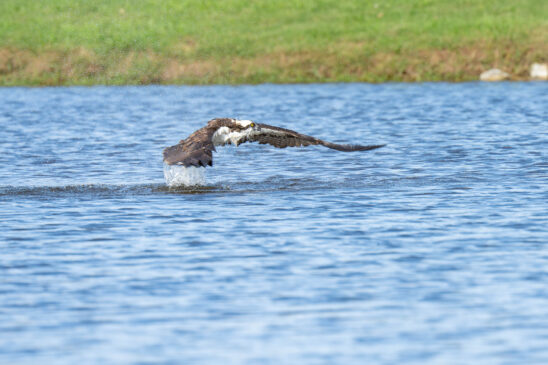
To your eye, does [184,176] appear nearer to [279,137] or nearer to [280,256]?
[279,137]

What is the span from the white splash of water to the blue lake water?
40 centimetres

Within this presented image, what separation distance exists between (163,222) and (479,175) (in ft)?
23.3

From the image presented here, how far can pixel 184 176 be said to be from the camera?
17.5 meters

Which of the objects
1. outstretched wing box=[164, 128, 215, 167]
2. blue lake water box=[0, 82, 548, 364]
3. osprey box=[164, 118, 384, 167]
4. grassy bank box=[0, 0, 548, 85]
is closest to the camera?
blue lake water box=[0, 82, 548, 364]

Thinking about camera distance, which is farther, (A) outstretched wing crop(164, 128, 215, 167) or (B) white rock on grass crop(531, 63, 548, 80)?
(B) white rock on grass crop(531, 63, 548, 80)

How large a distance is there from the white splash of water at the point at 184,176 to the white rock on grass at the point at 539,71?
3313 cm

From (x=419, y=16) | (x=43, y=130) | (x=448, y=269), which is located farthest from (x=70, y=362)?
Result: (x=419, y=16)

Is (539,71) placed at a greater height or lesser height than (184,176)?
greater

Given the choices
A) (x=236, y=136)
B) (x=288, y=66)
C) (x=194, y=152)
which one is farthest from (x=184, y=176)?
(x=288, y=66)

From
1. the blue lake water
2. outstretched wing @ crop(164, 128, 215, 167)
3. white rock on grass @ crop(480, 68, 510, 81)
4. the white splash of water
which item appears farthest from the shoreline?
outstretched wing @ crop(164, 128, 215, 167)

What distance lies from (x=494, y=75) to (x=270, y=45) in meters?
10.9

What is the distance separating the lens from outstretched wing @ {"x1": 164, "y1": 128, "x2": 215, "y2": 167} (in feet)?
48.2

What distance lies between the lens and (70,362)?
804 centimetres

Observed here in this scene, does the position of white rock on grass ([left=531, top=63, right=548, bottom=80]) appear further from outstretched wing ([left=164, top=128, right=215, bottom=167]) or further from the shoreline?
outstretched wing ([left=164, top=128, right=215, bottom=167])
